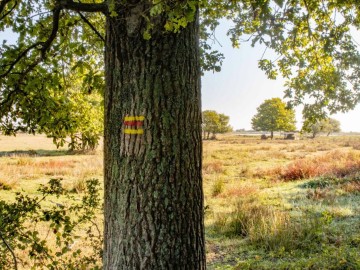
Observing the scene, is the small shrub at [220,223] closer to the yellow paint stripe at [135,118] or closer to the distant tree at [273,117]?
the yellow paint stripe at [135,118]

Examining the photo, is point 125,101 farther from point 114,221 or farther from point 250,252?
point 250,252

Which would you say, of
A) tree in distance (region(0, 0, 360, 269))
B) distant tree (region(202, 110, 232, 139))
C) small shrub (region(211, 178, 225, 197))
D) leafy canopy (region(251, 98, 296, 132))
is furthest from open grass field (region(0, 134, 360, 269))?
distant tree (region(202, 110, 232, 139))

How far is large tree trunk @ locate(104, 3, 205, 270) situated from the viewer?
2.20 meters

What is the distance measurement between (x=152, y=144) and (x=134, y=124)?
7.2 inches

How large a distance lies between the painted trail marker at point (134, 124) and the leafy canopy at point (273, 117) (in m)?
58.7

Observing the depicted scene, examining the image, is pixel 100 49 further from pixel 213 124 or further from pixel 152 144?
pixel 213 124

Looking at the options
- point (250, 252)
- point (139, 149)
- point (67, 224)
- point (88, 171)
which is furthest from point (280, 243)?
point (88, 171)

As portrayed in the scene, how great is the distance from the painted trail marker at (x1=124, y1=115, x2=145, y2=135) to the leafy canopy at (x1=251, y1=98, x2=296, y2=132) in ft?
193

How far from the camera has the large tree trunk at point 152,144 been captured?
2.20 m

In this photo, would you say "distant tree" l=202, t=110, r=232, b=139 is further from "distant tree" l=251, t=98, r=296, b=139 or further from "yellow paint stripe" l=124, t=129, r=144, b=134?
"yellow paint stripe" l=124, t=129, r=144, b=134

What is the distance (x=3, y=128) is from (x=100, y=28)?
1.83m

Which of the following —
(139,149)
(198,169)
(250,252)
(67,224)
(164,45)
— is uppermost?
(164,45)

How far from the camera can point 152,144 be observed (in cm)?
221

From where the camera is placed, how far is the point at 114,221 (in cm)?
235
